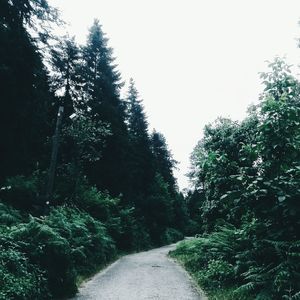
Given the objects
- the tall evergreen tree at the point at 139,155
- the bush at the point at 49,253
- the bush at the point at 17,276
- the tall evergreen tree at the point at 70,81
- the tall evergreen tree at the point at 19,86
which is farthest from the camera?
the tall evergreen tree at the point at 139,155

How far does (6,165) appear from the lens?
16703mm

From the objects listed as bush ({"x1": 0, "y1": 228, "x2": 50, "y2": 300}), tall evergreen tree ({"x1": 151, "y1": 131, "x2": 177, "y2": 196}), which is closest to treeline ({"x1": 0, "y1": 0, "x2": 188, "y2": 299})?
bush ({"x1": 0, "y1": 228, "x2": 50, "y2": 300})

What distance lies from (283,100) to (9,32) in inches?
509

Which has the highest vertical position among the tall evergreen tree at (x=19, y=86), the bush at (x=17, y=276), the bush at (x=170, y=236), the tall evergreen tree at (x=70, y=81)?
the tall evergreen tree at (x=70, y=81)

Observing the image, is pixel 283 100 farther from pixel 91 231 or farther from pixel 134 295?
pixel 91 231

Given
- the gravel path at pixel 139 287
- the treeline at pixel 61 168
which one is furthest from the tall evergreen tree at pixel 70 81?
the gravel path at pixel 139 287

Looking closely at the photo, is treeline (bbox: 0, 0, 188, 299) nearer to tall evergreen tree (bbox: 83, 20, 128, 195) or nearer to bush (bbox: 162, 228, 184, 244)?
tall evergreen tree (bbox: 83, 20, 128, 195)

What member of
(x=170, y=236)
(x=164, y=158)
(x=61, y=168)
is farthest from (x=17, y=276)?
(x=164, y=158)

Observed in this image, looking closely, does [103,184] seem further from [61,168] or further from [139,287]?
[139,287]

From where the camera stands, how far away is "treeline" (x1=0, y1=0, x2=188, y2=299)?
9539mm

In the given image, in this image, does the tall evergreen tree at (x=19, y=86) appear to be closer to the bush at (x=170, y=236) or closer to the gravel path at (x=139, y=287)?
the gravel path at (x=139, y=287)

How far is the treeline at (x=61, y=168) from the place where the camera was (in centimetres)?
954

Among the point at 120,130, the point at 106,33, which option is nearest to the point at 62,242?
the point at 120,130

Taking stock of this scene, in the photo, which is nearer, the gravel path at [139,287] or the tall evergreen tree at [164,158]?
the gravel path at [139,287]
